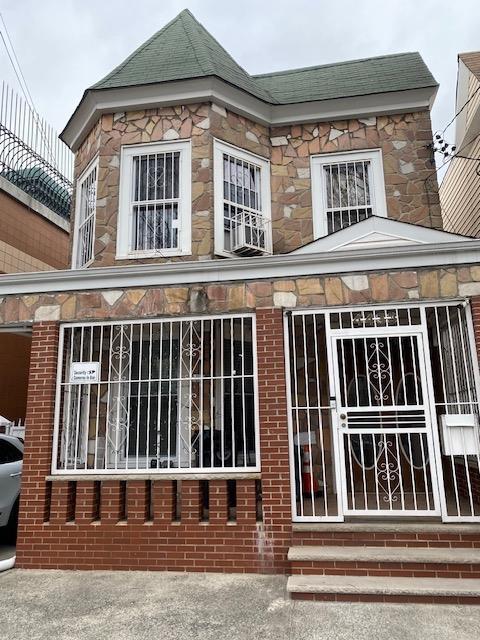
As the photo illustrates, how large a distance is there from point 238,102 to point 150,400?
4.81 meters

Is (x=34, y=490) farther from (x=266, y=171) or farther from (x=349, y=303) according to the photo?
(x=266, y=171)

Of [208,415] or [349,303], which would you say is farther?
[208,415]

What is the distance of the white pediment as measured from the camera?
5.70 metres

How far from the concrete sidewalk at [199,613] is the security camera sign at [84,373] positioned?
191cm

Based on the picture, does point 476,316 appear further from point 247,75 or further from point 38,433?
point 247,75

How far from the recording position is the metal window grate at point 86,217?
305 inches

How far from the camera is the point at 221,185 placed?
7.32 m

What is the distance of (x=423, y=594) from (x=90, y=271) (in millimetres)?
4345

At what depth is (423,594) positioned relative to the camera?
3900 mm

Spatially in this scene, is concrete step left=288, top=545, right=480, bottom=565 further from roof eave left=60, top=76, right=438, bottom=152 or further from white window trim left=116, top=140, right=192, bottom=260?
roof eave left=60, top=76, right=438, bottom=152

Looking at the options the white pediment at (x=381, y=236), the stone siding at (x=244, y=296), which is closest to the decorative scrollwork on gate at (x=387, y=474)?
the stone siding at (x=244, y=296)

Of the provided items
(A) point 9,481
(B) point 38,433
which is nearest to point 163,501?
(B) point 38,433

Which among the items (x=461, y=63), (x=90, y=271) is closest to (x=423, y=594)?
(x=90, y=271)

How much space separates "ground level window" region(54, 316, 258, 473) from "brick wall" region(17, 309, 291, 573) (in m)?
0.26
